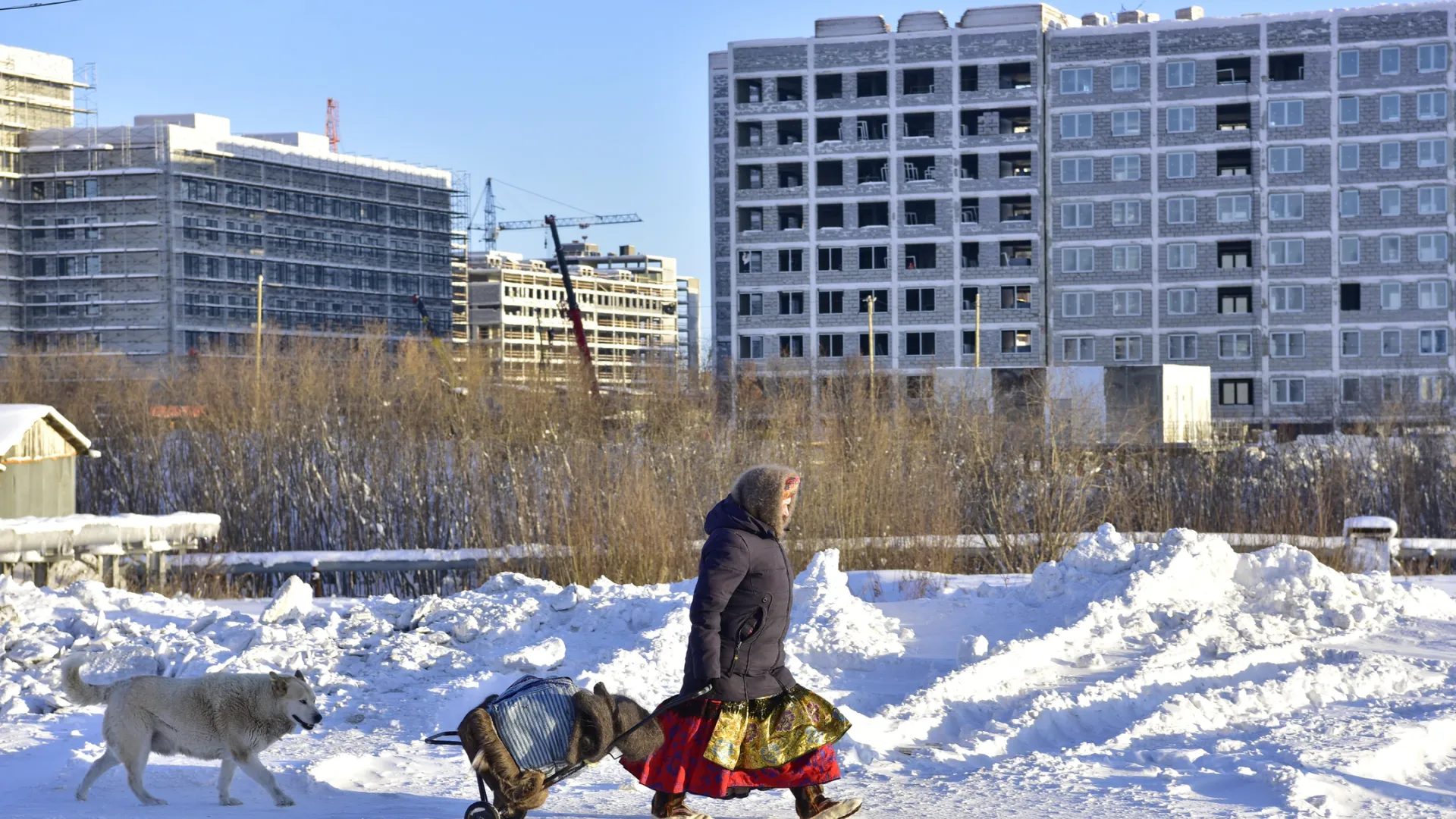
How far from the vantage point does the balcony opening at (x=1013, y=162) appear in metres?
77.1

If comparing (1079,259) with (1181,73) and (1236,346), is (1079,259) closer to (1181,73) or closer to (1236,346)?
(1236,346)

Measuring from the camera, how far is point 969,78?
77312 millimetres

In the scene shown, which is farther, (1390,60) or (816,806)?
(1390,60)

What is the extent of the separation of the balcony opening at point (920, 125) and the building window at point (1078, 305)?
1073 centimetres

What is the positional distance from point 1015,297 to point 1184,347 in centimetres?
854

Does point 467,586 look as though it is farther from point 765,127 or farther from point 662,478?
point 765,127

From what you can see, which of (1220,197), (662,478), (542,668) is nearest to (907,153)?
(1220,197)

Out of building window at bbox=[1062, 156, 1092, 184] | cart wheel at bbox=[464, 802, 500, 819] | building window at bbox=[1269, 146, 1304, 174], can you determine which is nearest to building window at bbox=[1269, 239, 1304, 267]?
building window at bbox=[1269, 146, 1304, 174]

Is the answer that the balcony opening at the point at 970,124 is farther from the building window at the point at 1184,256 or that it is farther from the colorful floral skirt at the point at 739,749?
the colorful floral skirt at the point at 739,749

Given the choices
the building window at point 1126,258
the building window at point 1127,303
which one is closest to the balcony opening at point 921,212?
the building window at point 1126,258

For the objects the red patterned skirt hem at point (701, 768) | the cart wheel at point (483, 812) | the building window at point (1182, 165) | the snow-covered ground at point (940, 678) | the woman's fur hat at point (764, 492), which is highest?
the building window at point (1182, 165)

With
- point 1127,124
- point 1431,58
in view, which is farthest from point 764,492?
point 1431,58

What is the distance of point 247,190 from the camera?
11444 cm

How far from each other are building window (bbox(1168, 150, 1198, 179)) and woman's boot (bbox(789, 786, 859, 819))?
2840 inches
